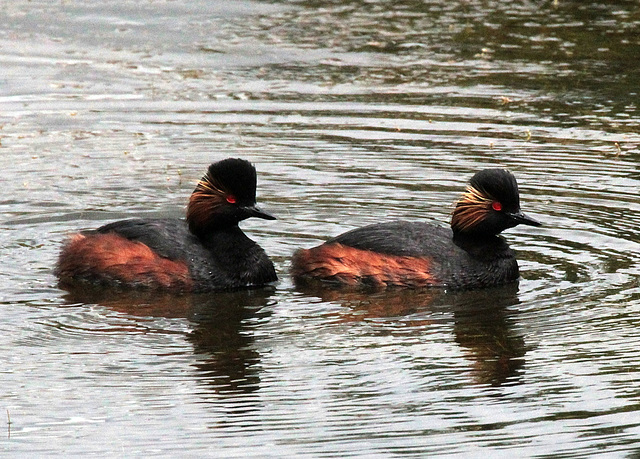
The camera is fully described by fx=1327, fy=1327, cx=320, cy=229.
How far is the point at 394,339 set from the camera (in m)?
10.3

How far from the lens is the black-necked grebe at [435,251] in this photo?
11.7 metres

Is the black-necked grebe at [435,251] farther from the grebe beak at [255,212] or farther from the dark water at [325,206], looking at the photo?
the grebe beak at [255,212]

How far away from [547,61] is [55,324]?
37.2 feet

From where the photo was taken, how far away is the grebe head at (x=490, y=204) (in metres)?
12.0

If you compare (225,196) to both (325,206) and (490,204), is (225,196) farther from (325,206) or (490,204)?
(490,204)

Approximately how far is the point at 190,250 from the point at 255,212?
67 centimetres

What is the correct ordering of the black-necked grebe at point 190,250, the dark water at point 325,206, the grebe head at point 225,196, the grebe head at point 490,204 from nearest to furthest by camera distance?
1. the dark water at point 325,206
2. the black-necked grebe at point 190,250
3. the grebe head at point 225,196
4. the grebe head at point 490,204

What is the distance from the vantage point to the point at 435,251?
11.8 meters

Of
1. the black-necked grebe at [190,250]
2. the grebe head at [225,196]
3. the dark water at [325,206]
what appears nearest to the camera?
the dark water at [325,206]

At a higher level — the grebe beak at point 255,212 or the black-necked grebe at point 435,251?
the grebe beak at point 255,212

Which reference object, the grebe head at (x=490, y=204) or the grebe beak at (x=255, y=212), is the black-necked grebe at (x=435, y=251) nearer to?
the grebe head at (x=490, y=204)

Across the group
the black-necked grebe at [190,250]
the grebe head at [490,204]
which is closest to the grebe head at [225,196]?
the black-necked grebe at [190,250]

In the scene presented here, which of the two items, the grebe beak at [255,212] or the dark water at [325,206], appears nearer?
the dark water at [325,206]

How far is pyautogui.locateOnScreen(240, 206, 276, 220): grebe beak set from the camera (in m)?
11.8
